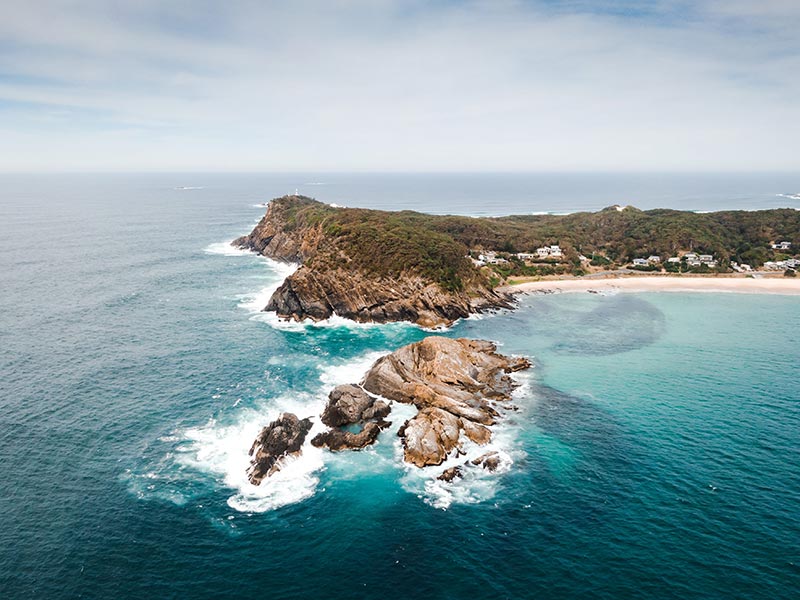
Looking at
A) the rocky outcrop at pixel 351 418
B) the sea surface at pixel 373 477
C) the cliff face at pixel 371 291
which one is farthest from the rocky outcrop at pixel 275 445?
the cliff face at pixel 371 291

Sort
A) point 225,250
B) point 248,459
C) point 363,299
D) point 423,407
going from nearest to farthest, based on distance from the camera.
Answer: point 248,459
point 423,407
point 363,299
point 225,250

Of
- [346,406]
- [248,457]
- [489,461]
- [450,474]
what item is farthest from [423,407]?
[248,457]

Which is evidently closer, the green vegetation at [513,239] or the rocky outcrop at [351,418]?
the rocky outcrop at [351,418]

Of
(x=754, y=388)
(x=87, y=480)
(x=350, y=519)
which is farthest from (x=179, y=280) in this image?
(x=754, y=388)

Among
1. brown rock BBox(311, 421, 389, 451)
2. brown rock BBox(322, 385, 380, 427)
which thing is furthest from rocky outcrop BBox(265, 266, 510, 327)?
brown rock BBox(311, 421, 389, 451)

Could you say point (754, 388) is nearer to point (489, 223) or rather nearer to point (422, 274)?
point (422, 274)

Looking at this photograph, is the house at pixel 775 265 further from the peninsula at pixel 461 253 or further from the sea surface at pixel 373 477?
the sea surface at pixel 373 477

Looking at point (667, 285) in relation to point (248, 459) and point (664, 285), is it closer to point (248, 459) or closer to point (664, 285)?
point (664, 285)
